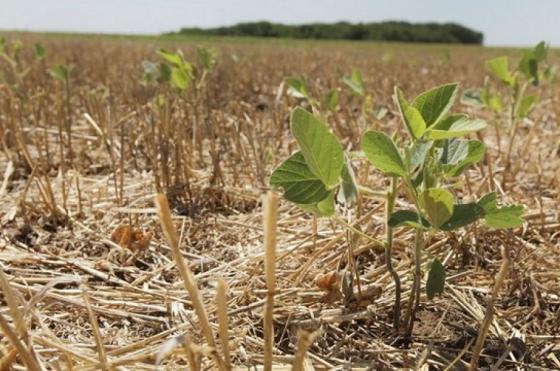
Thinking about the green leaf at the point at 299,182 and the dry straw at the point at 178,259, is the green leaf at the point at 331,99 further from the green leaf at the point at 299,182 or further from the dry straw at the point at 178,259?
the dry straw at the point at 178,259

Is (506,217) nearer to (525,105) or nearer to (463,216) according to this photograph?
(463,216)

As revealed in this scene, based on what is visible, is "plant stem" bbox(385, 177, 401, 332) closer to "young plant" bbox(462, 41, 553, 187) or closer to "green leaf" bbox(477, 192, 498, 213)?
"green leaf" bbox(477, 192, 498, 213)

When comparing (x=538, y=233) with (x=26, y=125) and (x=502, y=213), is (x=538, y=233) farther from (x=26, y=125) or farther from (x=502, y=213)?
(x=26, y=125)

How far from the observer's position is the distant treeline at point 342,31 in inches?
1143

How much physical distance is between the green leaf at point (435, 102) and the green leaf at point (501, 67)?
2.84ft

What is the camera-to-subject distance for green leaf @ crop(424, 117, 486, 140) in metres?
0.78

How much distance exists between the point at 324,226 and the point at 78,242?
55cm

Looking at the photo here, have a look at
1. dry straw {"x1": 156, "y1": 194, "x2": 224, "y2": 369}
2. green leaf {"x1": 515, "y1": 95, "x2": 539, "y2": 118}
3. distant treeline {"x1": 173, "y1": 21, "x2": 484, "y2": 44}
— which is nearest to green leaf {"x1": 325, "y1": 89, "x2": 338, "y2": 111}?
green leaf {"x1": 515, "y1": 95, "x2": 539, "y2": 118}

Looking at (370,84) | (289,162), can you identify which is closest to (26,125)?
(289,162)

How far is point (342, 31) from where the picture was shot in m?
30.0

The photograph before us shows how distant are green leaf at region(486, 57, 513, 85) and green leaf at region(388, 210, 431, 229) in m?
0.98

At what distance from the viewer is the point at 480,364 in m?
0.86

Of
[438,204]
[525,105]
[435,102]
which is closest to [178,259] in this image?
[438,204]

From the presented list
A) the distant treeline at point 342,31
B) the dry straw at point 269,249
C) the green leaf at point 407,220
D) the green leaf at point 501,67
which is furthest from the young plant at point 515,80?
the distant treeline at point 342,31
